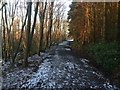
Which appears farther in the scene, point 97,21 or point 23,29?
point 97,21

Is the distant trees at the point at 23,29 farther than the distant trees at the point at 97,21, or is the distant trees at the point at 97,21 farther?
the distant trees at the point at 97,21

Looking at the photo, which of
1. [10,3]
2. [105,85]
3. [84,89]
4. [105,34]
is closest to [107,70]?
[105,85]

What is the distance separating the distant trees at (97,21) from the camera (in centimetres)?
2797

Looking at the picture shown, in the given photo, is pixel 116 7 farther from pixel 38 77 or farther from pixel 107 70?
pixel 38 77

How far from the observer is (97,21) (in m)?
34.5

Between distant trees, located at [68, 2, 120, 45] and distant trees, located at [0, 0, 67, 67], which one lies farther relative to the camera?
distant trees, located at [68, 2, 120, 45]

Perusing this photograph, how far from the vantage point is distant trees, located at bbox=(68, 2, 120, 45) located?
28.0 meters

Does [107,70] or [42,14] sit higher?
[42,14]

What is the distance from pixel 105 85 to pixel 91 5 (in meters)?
24.0

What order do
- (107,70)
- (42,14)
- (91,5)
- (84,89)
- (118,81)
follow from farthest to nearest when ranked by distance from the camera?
(91,5)
(42,14)
(107,70)
(118,81)
(84,89)

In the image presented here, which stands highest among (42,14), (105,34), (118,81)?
(42,14)

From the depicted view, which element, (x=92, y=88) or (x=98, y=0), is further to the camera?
(x=98, y=0)

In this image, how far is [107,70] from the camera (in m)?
16.9

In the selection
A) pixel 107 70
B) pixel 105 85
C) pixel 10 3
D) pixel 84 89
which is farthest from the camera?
pixel 10 3
